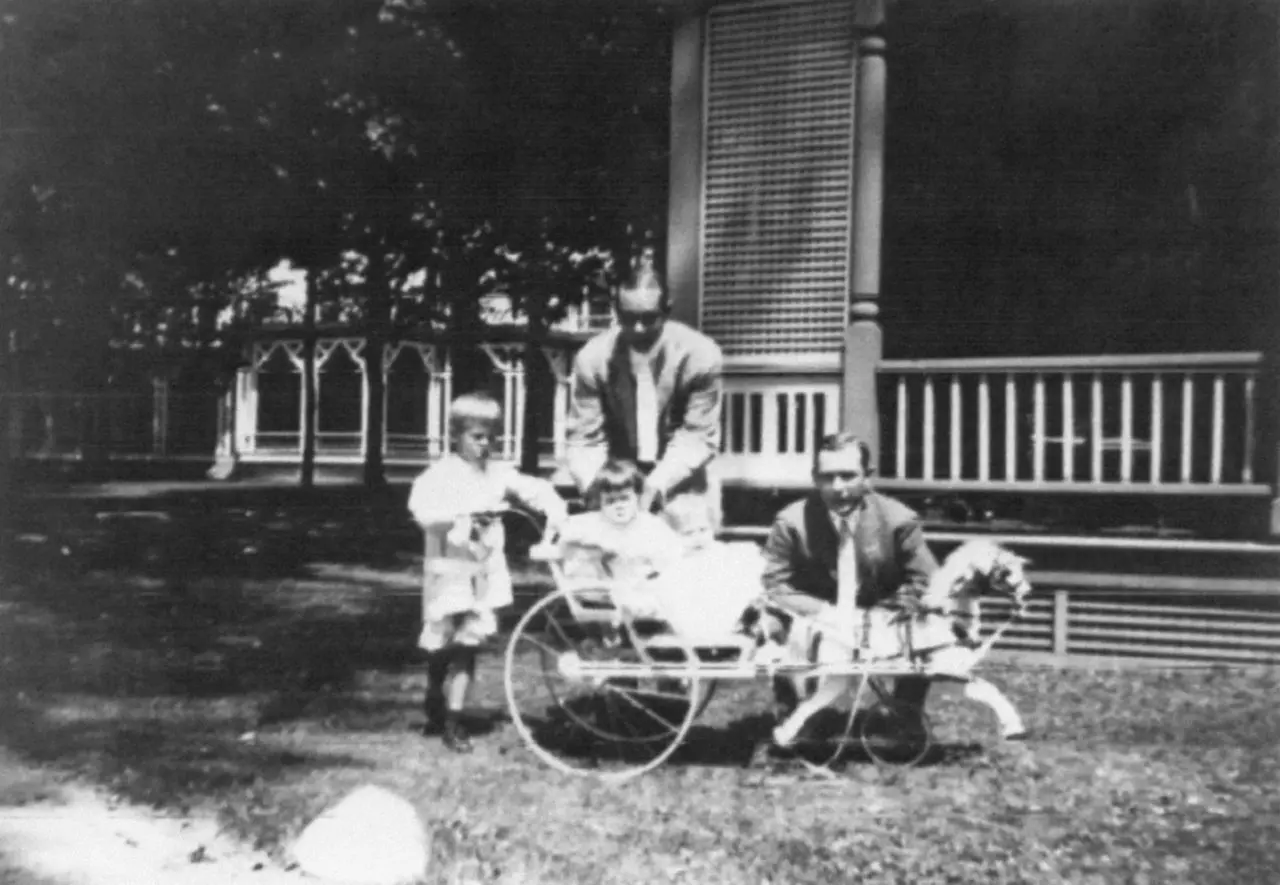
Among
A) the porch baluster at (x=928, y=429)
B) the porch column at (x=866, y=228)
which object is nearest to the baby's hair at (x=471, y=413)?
the porch column at (x=866, y=228)

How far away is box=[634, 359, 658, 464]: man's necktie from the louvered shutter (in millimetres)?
2103

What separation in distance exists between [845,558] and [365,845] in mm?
1996

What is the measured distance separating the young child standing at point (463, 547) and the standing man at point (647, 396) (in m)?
0.41

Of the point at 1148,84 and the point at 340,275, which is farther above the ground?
the point at 1148,84

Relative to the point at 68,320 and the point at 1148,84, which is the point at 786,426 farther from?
the point at 68,320

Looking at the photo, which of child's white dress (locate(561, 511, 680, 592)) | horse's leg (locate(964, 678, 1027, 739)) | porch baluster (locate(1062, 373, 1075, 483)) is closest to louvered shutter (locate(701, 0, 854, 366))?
porch baluster (locate(1062, 373, 1075, 483))

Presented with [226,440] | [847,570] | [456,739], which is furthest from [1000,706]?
[226,440]

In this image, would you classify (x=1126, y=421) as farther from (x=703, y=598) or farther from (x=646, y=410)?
(x=703, y=598)

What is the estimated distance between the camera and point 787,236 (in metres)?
7.35

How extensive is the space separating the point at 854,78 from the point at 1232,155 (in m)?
3.78

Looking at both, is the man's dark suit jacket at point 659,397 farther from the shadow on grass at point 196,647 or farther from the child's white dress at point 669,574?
the shadow on grass at point 196,647

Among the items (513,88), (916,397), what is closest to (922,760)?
(916,397)

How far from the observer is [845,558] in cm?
472

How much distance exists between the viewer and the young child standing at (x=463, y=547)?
194 inches
